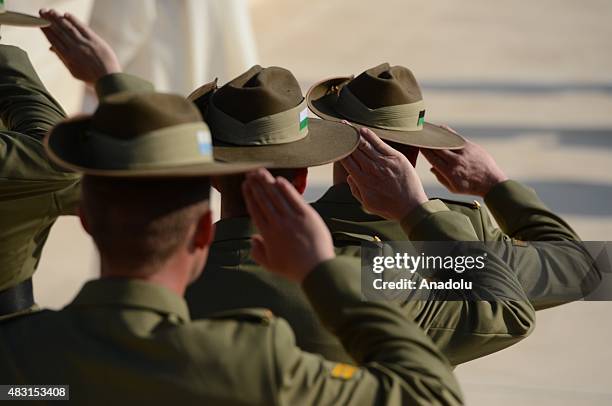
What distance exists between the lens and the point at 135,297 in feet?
5.81

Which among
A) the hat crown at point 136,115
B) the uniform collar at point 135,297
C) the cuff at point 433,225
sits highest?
the hat crown at point 136,115

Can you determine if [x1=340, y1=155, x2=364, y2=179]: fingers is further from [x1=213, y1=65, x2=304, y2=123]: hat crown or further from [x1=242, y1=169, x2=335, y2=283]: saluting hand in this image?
[x1=242, y1=169, x2=335, y2=283]: saluting hand

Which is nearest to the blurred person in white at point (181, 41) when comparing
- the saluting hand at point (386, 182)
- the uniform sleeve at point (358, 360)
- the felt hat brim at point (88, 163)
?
the saluting hand at point (386, 182)

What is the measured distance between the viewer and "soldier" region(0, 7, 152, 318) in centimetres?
277

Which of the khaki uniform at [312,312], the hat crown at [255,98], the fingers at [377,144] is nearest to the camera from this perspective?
the khaki uniform at [312,312]

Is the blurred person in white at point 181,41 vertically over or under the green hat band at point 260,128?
under

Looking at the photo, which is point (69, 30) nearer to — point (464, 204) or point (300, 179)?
point (300, 179)

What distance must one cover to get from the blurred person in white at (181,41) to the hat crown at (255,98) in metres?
4.36

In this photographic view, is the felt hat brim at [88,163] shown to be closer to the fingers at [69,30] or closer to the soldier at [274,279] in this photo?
the soldier at [274,279]

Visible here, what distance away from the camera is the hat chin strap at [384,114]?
293 cm

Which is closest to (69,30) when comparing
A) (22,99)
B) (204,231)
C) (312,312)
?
(22,99)

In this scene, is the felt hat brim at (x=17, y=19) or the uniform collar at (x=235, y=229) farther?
the felt hat brim at (x=17, y=19)

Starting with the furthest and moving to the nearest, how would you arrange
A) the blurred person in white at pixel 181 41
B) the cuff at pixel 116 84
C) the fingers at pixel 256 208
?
the blurred person in white at pixel 181 41
the cuff at pixel 116 84
the fingers at pixel 256 208

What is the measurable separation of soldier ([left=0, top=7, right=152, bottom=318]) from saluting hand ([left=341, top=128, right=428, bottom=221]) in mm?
677
